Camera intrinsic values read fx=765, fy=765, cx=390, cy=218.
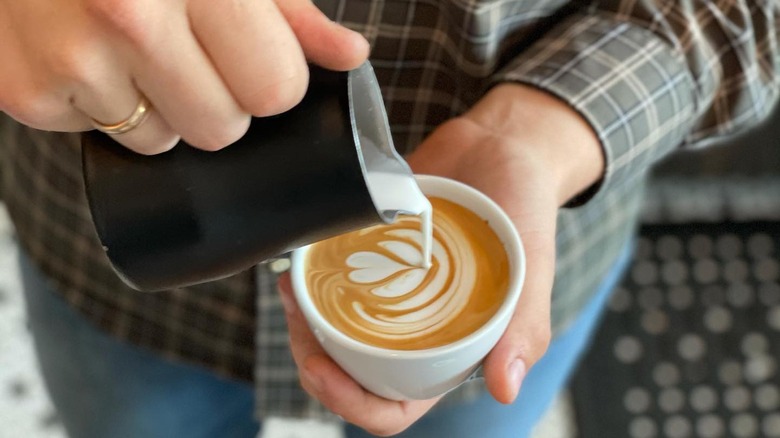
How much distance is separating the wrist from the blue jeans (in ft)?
0.82

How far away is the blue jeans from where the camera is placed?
2.53 ft

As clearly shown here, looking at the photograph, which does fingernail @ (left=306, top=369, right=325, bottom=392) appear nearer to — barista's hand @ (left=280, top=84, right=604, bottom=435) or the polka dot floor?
barista's hand @ (left=280, top=84, right=604, bottom=435)

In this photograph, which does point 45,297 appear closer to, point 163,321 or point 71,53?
point 163,321

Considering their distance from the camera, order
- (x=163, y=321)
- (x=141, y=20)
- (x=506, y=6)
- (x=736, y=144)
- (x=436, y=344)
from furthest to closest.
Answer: (x=736, y=144) → (x=163, y=321) → (x=506, y=6) → (x=436, y=344) → (x=141, y=20)

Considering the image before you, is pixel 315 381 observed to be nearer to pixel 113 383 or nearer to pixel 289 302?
pixel 289 302

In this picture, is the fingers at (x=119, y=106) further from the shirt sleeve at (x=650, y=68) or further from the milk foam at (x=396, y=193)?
the shirt sleeve at (x=650, y=68)

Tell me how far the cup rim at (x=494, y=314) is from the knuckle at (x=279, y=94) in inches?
6.5

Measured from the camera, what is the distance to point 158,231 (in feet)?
1.32

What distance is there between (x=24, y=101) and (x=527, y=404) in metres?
0.60

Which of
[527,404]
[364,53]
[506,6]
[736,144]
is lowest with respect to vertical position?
[736,144]

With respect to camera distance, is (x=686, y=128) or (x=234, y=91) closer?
(x=234, y=91)

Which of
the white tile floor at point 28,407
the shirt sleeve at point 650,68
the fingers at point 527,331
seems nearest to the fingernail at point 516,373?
the fingers at point 527,331

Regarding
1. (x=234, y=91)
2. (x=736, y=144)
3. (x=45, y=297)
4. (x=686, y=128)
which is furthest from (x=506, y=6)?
(x=736, y=144)

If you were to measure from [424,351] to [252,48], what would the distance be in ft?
0.70
